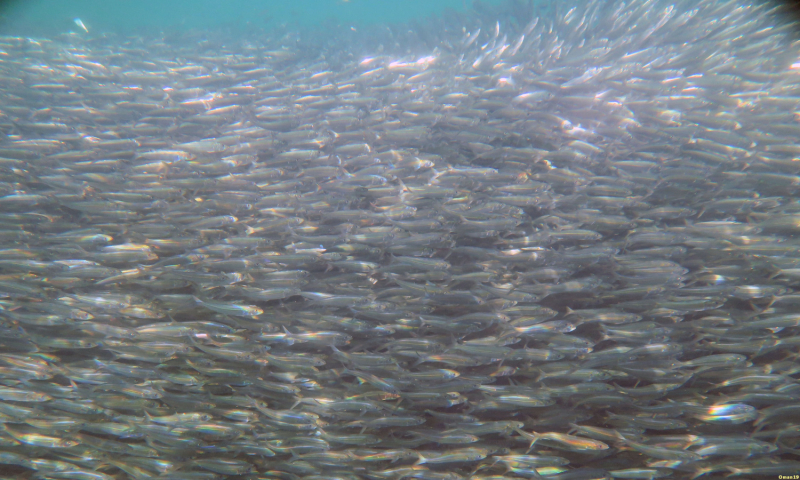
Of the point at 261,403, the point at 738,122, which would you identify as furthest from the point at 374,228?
the point at 738,122

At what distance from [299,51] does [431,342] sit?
11566 mm

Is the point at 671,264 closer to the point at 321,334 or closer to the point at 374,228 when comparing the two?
the point at 374,228

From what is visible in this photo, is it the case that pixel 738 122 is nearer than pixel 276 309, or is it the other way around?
pixel 276 309

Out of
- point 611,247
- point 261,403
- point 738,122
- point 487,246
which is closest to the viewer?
point 261,403

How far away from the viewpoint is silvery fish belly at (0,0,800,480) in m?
3.58

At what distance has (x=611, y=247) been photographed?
4195mm

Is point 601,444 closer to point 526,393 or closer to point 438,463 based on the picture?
point 526,393

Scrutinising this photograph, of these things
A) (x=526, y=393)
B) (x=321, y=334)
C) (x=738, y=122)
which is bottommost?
(x=526, y=393)

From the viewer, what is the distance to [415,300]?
4.02 m

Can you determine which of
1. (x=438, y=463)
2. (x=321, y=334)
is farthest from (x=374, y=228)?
(x=438, y=463)

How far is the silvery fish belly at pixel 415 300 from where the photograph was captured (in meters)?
3.58

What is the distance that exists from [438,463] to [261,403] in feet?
5.83

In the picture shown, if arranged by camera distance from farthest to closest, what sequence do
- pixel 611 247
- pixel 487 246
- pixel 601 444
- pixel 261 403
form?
1. pixel 487 246
2. pixel 611 247
3. pixel 261 403
4. pixel 601 444

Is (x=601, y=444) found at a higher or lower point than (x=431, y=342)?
lower
